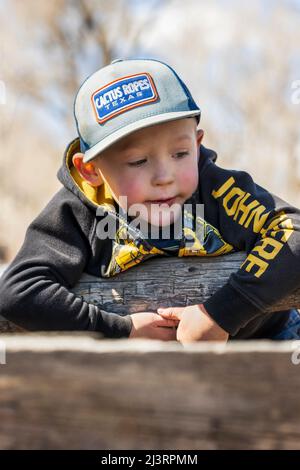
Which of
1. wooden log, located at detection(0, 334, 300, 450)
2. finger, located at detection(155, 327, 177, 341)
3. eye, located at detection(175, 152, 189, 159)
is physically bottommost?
finger, located at detection(155, 327, 177, 341)

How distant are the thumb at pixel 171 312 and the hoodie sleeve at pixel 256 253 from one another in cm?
8

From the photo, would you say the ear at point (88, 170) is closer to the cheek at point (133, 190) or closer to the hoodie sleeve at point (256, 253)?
the cheek at point (133, 190)

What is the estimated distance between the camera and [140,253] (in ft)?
7.02

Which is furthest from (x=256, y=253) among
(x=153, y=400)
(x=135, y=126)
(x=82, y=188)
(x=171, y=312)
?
(x=153, y=400)

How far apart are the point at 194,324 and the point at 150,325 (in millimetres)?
131

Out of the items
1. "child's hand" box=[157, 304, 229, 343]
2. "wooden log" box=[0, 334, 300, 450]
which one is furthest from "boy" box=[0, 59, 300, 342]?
"wooden log" box=[0, 334, 300, 450]

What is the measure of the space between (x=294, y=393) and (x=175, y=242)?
1410 millimetres

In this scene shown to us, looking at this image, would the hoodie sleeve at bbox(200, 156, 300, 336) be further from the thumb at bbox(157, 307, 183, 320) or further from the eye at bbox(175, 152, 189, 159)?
the eye at bbox(175, 152, 189, 159)

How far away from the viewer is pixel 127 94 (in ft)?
7.59

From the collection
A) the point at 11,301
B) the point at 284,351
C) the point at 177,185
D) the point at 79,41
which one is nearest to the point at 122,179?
the point at 177,185

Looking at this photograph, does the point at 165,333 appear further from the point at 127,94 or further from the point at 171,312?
the point at 127,94

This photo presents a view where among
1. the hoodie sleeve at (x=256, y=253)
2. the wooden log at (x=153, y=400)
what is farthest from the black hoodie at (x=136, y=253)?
the wooden log at (x=153, y=400)

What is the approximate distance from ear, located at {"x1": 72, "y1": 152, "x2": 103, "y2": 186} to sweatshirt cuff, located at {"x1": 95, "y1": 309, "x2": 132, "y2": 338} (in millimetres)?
521

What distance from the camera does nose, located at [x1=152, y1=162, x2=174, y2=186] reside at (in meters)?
2.17
